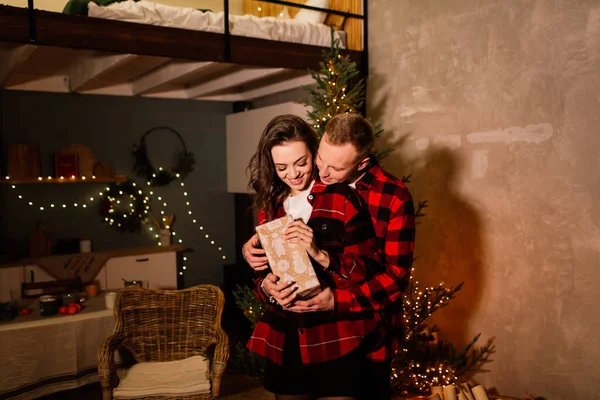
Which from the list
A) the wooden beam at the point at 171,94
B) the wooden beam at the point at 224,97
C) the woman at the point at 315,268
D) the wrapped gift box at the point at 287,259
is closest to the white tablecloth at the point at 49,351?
the woman at the point at 315,268

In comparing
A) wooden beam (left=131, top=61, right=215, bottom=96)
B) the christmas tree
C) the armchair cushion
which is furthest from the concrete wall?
the armchair cushion

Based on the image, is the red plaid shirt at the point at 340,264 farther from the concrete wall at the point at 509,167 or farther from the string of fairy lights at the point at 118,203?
the string of fairy lights at the point at 118,203

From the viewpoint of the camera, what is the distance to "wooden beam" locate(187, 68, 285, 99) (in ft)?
14.6

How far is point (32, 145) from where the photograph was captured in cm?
506

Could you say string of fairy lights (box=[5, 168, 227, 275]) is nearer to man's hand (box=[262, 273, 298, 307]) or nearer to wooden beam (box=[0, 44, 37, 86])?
→ wooden beam (box=[0, 44, 37, 86])

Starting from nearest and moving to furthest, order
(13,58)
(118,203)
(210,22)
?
(210,22)
(13,58)
(118,203)

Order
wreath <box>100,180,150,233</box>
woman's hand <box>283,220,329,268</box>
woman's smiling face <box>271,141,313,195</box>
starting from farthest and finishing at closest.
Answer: wreath <box>100,180,150,233</box>
woman's smiling face <box>271,141,313,195</box>
woman's hand <box>283,220,329,268</box>

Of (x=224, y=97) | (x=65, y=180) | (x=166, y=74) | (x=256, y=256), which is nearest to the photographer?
(x=256, y=256)

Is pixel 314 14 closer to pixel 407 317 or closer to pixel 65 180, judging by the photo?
pixel 407 317

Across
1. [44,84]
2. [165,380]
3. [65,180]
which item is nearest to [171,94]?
[44,84]

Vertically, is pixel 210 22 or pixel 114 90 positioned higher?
pixel 210 22

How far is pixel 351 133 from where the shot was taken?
5.46 ft

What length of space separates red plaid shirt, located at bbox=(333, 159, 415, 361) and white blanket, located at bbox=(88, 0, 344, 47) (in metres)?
2.40

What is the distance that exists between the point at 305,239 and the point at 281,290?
0.19 meters
